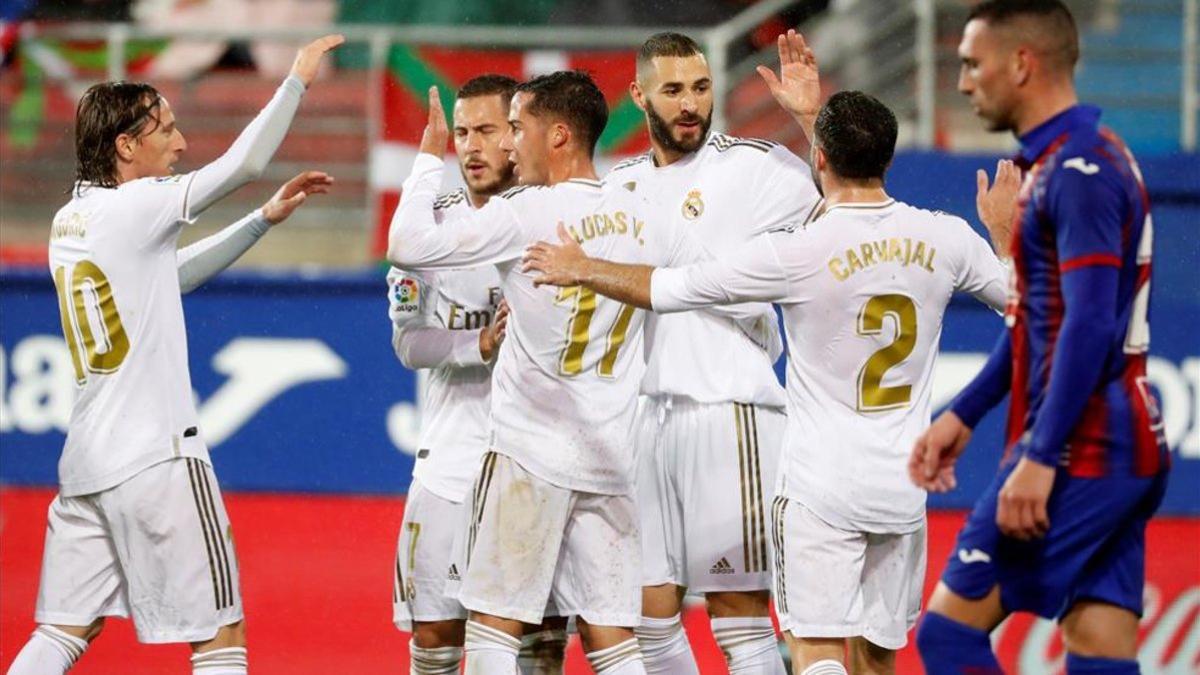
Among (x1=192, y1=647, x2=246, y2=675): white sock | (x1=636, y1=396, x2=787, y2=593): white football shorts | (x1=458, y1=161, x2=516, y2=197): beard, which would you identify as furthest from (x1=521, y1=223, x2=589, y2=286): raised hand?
(x1=192, y1=647, x2=246, y2=675): white sock

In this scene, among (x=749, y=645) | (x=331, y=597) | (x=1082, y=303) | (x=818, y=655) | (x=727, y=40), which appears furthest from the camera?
(x=727, y=40)

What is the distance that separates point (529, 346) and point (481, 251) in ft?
1.05

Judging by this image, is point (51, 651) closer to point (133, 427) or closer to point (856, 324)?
point (133, 427)

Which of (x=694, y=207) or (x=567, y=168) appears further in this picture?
(x=694, y=207)

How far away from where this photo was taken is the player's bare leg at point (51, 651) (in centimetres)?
512

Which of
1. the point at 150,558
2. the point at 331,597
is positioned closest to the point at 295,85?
the point at 150,558

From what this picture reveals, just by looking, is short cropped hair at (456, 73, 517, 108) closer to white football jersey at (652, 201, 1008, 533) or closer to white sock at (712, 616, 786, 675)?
white football jersey at (652, 201, 1008, 533)

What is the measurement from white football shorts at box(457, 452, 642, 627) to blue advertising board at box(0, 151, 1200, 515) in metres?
4.73

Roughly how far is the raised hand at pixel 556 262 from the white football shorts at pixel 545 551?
0.70m

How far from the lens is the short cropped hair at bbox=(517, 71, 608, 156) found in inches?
201

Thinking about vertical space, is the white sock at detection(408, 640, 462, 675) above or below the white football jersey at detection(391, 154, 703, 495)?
below

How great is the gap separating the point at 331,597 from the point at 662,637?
99.1 inches

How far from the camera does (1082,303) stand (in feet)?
12.4

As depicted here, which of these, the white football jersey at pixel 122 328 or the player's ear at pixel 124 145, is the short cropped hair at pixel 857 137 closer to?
the white football jersey at pixel 122 328
